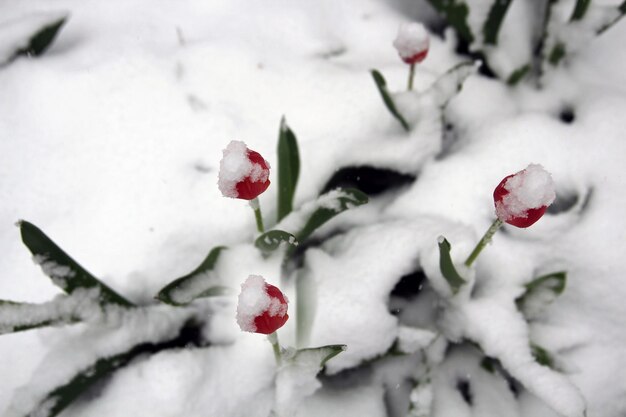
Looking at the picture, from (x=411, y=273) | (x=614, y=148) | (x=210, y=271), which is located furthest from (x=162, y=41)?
(x=614, y=148)

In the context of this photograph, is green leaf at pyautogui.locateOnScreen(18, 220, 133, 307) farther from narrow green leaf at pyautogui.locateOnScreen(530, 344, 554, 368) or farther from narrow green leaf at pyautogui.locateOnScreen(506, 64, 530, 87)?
narrow green leaf at pyautogui.locateOnScreen(506, 64, 530, 87)

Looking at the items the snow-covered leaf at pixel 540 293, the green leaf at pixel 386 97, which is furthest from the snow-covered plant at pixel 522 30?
the snow-covered leaf at pixel 540 293

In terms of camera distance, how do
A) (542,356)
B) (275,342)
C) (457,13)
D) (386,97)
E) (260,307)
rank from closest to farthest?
(260,307), (275,342), (542,356), (386,97), (457,13)

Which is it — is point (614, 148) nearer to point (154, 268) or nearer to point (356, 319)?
point (356, 319)

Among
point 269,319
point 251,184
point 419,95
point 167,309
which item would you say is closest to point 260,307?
point 269,319

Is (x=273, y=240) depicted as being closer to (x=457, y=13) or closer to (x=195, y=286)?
(x=195, y=286)

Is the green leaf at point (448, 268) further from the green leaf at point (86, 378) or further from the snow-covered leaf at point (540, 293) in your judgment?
the green leaf at point (86, 378)

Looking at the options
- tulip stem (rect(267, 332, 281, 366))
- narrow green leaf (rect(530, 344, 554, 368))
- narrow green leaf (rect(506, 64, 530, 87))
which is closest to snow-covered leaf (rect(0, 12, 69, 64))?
tulip stem (rect(267, 332, 281, 366))
